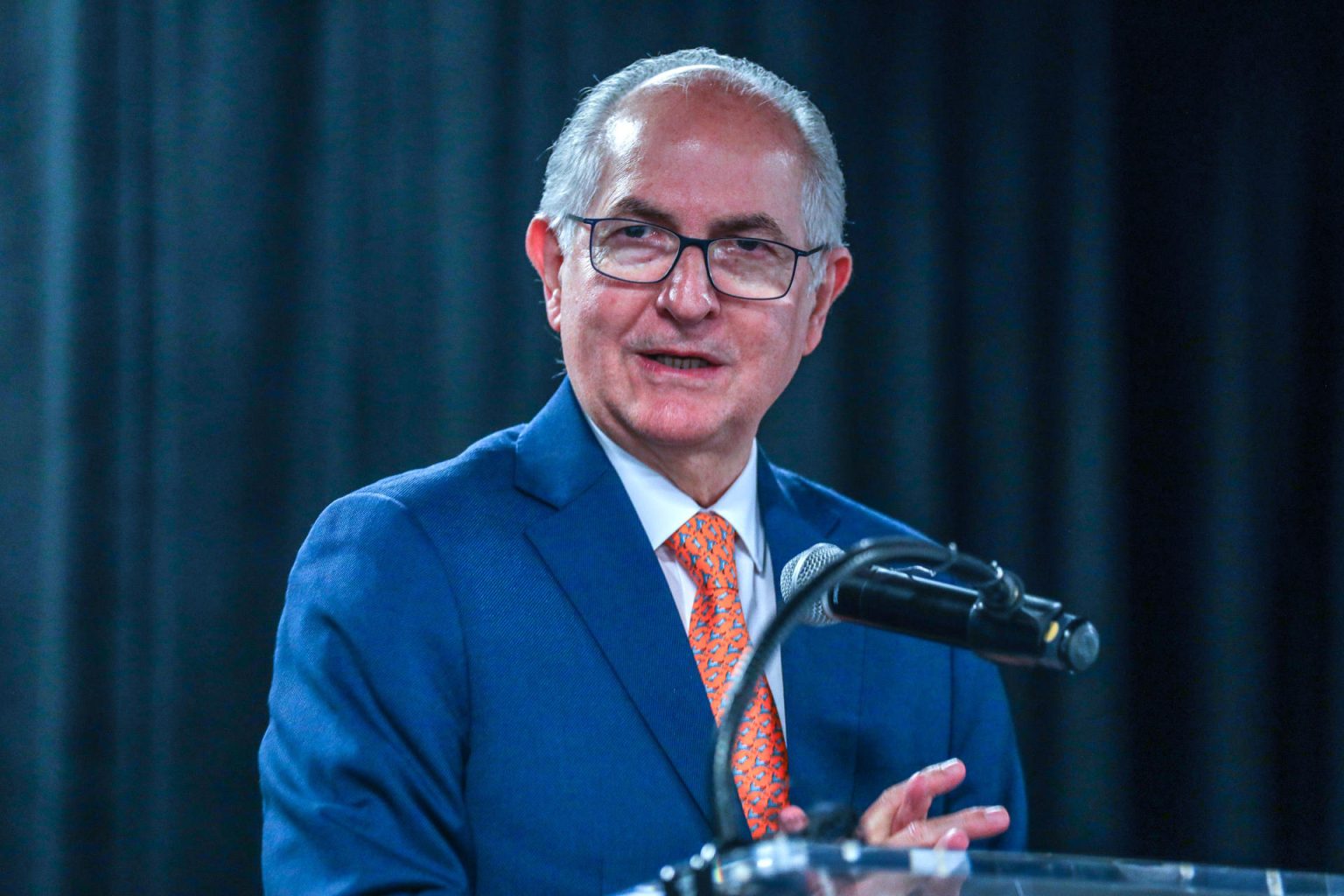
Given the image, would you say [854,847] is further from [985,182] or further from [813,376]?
[985,182]

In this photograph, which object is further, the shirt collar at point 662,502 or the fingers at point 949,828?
the shirt collar at point 662,502

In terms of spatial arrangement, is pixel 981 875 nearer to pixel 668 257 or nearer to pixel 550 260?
pixel 668 257

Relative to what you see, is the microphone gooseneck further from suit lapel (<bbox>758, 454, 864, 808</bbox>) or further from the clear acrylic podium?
suit lapel (<bbox>758, 454, 864, 808</bbox>)

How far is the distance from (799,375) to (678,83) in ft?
4.07

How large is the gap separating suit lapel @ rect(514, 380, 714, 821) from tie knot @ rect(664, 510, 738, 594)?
0.07m

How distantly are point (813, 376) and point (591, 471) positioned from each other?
129 cm

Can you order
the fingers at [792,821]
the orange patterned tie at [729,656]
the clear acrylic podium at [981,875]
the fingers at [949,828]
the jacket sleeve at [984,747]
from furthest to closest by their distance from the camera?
the jacket sleeve at [984,747] → the orange patterned tie at [729,656] → the fingers at [949,828] → the fingers at [792,821] → the clear acrylic podium at [981,875]

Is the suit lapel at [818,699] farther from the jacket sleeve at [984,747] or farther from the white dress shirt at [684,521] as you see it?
the jacket sleeve at [984,747]

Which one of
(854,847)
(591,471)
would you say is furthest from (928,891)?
(591,471)

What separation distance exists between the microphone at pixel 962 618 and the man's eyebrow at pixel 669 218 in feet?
2.26

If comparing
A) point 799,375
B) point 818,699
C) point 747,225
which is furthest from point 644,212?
point 799,375

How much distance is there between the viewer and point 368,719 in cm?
135

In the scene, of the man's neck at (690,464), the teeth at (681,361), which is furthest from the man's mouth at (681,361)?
the man's neck at (690,464)

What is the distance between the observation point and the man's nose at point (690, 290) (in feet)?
5.12
